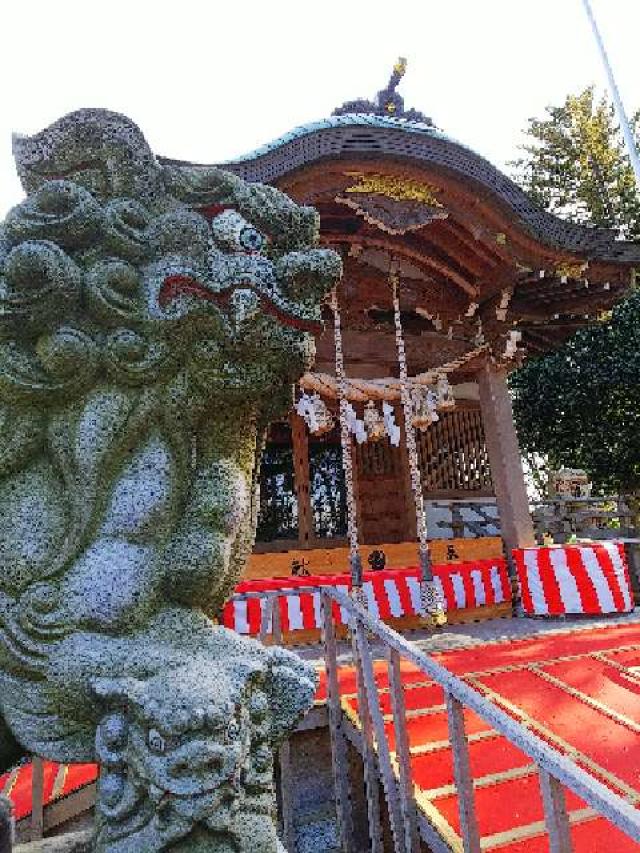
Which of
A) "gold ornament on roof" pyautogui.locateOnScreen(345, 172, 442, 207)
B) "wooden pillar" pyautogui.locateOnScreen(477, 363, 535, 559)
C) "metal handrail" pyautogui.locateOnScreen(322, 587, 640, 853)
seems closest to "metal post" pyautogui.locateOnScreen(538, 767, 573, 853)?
"metal handrail" pyautogui.locateOnScreen(322, 587, 640, 853)

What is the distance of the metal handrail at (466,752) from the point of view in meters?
1.63

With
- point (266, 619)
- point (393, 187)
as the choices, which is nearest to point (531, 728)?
point (266, 619)

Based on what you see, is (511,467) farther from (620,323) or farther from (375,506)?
A: (620,323)

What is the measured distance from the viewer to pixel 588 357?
16312 mm

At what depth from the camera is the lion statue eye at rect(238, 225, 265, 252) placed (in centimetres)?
246

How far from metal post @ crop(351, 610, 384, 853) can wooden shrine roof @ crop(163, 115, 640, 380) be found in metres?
4.83

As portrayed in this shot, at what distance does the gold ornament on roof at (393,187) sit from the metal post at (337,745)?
4.86 meters

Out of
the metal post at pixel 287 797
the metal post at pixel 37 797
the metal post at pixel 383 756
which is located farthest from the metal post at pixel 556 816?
the metal post at pixel 37 797

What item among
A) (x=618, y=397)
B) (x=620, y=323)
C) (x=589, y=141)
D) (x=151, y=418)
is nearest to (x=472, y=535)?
(x=618, y=397)

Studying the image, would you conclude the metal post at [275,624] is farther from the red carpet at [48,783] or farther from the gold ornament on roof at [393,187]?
the gold ornament on roof at [393,187]

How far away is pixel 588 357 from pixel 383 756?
15323 millimetres

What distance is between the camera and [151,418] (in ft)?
Answer: 7.77

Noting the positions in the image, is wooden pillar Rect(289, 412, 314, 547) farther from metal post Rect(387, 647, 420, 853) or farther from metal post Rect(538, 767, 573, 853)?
metal post Rect(538, 767, 573, 853)

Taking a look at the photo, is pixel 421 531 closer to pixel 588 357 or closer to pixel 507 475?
pixel 507 475
